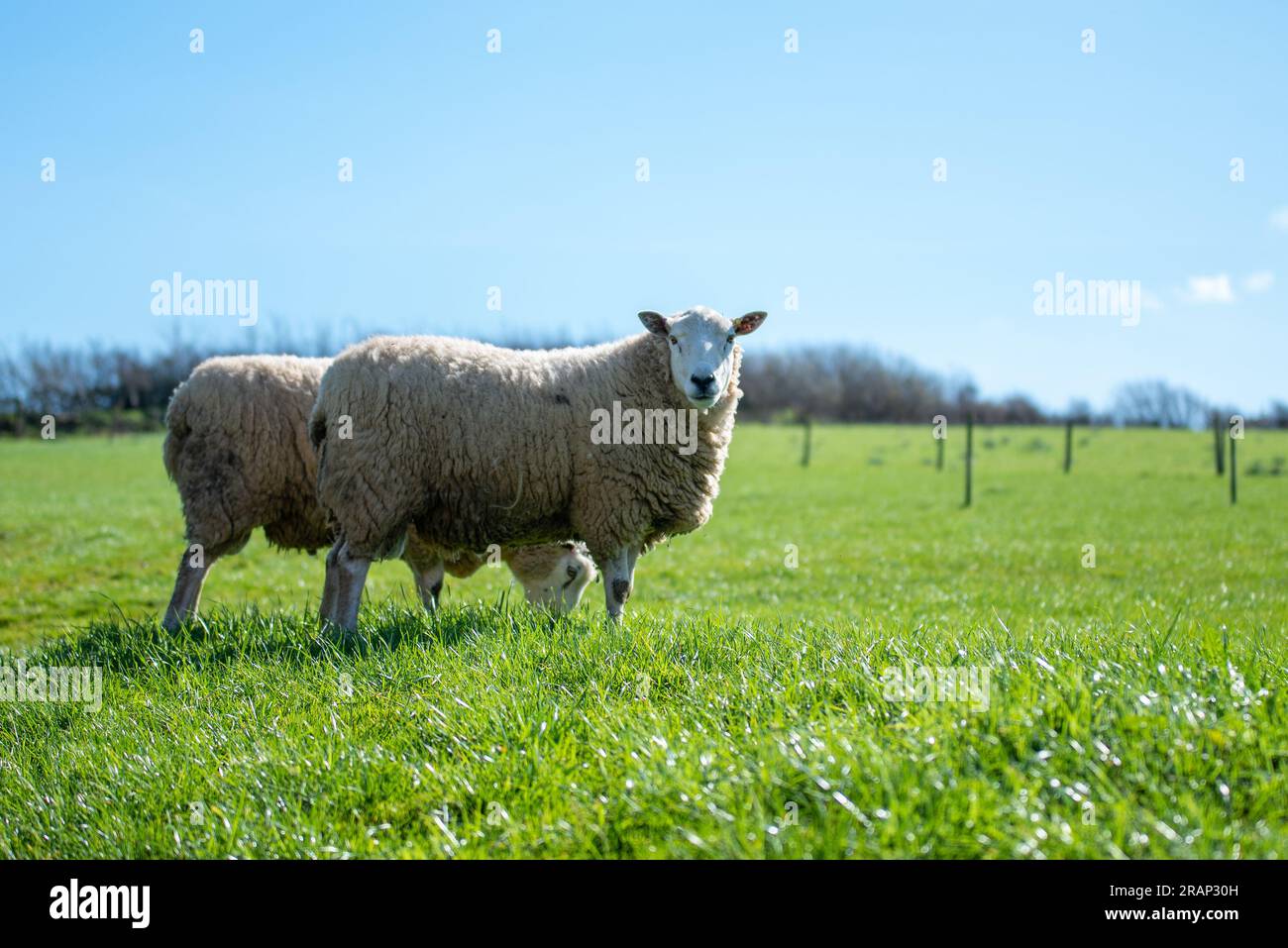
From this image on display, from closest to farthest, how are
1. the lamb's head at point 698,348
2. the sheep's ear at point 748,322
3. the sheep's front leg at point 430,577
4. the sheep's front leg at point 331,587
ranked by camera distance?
1. the lamb's head at point 698,348
2. the sheep's front leg at point 331,587
3. the sheep's ear at point 748,322
4. the sheep's front leg at point 430,577

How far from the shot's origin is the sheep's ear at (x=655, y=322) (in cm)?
765

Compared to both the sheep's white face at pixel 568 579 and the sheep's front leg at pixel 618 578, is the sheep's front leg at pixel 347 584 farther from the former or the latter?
the sheep's white face at pixel 568 579

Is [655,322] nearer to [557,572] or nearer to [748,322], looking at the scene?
[748,322]

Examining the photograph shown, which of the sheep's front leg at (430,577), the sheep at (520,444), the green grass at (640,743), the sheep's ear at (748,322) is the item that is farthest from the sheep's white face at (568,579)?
the sheep's ear at (748,322)

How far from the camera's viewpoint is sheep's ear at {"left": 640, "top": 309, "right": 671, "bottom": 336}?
7.65 meters

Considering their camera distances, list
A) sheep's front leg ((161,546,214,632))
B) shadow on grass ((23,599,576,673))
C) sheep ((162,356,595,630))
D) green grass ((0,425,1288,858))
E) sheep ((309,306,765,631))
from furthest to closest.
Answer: sheep ((162,356,595,630)) < sheep's front leg ((161,546,214,632)) < sheep ((309,306,765,631)) < shadow on grass ((23,599,576,673)) < green grass ((0,425,1288,858))

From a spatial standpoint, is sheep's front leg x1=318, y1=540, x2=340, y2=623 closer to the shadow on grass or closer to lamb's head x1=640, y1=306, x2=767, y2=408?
the shadow on grass

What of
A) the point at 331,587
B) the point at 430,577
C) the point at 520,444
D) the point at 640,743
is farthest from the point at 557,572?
the point at 640,743

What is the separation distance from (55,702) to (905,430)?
54.4 m

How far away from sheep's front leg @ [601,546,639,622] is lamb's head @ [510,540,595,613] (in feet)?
4.08

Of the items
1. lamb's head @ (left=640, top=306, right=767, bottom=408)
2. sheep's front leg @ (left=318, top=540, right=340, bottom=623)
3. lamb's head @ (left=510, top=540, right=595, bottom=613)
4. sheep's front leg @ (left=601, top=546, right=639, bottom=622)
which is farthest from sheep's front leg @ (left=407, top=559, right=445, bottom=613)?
lamb's head @ (left=640, top=306, right=767, bottom=408)

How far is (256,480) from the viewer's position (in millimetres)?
8398

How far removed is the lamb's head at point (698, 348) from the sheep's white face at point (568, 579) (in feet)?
6.37
